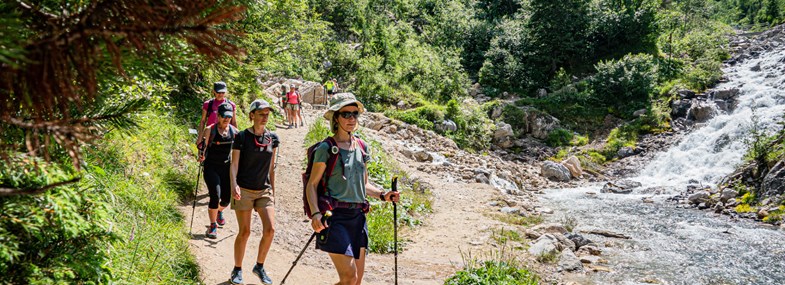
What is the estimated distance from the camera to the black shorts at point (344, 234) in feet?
12.5

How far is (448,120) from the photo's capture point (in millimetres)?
24047

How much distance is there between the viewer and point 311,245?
7727mm

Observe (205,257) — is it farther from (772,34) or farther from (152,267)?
(772,34)

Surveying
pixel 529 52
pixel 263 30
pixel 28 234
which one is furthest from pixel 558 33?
pixel 28 234

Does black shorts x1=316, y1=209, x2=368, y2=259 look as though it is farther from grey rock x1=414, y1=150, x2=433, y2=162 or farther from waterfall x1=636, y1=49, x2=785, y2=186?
waterfall x1=636, y1=49, x2=785, y2=186

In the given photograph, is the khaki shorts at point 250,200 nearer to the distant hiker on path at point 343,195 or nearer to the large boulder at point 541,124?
the distant hiker on path at point 343,195

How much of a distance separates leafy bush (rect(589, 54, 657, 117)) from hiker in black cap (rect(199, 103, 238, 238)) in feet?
83.4

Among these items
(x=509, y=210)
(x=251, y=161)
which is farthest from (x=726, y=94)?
(x=251, y=161)

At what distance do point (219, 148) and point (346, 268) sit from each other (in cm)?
281

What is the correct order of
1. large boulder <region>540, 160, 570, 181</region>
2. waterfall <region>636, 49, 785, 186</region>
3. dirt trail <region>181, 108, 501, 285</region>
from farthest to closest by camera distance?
large boulder <region>540, 160, 570, 181</region>, waterfall <region>636, 49, 785, 186</region>, dirt trail <region>181, 108, 501, 285</region>

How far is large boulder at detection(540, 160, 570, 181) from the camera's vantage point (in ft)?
67.4

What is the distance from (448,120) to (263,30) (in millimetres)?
11630

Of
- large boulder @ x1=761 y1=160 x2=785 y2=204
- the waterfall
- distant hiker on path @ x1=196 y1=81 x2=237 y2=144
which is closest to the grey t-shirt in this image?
distant hiker on path @ x1=196 y1=81 x2=237 y2=144

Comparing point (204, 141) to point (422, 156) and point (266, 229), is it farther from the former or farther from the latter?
point (422, 156)
